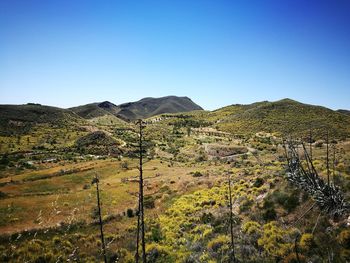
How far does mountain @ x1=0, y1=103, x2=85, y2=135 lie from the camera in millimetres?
110562

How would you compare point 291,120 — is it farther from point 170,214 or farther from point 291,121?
point 170,214

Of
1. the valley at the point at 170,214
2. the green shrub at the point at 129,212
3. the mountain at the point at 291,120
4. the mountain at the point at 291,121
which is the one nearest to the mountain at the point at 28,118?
the valley at the point at 170,214

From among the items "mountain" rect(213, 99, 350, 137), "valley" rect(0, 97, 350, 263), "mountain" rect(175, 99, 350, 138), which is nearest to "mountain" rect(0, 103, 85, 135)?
"valley" rect(0, 97, 350, 263)

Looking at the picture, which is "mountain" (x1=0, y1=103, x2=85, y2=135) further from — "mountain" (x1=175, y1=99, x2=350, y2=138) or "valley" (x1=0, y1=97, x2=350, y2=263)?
"mountain" (x1=175, y1=99, x2=350, y2=138)

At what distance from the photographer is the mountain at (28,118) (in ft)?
363

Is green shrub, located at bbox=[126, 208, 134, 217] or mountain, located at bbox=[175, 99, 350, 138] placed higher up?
mountain, located at bbox=[175, 99, 350, 138]

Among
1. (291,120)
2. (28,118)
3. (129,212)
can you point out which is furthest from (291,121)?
(28,118)

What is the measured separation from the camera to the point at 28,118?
124625mm

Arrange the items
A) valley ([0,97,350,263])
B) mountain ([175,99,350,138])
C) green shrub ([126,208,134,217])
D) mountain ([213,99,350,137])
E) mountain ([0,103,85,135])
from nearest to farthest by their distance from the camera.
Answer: valley ([0,97,350,263]) < green shrub ([126,208,134,217]) < mountain ([175,99,350,138]) < mountain ([213,99,350,137]) < mountain ([0,103,85,135])

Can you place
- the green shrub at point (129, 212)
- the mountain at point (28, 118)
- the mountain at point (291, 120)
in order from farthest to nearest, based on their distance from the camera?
the mountain at point (28, 118)
the mountain at point (291, 120)
the green shrub at point (129, 212)

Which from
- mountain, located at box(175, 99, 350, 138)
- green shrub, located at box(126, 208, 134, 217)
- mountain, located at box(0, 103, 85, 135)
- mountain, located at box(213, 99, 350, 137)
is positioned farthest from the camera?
mountain, located at box(0, 103, 85, 135)

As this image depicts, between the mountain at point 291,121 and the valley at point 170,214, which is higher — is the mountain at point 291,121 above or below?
above

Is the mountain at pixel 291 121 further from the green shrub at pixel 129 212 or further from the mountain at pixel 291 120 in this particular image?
the green shrub at pixel 129 212

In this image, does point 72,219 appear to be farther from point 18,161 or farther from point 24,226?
point 18,161
